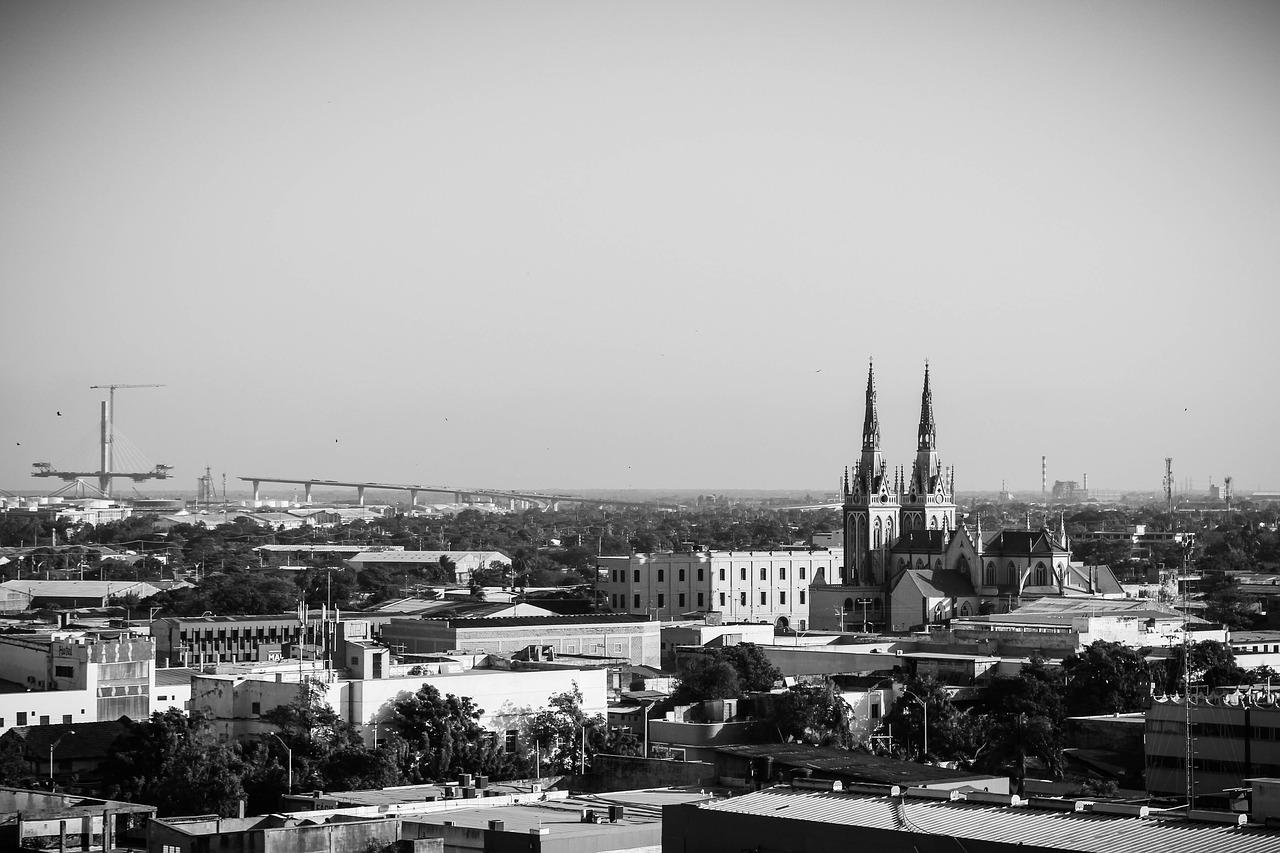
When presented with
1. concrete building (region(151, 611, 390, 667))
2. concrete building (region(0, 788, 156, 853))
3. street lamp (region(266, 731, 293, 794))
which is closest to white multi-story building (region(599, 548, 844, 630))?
concrete building (region(151, 611, 390, 667))

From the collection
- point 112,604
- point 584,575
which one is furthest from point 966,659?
point 584,575

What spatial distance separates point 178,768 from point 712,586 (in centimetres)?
7850

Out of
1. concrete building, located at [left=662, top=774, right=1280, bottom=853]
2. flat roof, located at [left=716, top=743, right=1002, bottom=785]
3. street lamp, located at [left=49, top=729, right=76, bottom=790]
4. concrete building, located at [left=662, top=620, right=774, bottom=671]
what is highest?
concrete building, located at [left=662, top=774, right=1280, bottom=853]

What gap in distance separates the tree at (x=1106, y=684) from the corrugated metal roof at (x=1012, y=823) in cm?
3722

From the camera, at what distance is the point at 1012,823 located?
34250 mm

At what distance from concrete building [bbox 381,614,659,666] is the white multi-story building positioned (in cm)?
2617

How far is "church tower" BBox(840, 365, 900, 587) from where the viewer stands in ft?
428

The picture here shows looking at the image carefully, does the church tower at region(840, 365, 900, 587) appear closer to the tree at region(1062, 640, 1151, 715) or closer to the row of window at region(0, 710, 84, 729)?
the tree at region(1062, 640, 1151, 715)

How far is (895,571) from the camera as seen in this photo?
12875cm

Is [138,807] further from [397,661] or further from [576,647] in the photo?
[576,647]

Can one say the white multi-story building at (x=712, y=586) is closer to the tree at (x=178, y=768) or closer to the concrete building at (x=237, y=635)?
the concrete building at (x=237, y=635)

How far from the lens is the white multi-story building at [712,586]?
430ft

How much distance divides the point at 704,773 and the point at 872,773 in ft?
13.4

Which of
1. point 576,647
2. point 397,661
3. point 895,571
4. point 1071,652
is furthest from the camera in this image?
point 895,571
